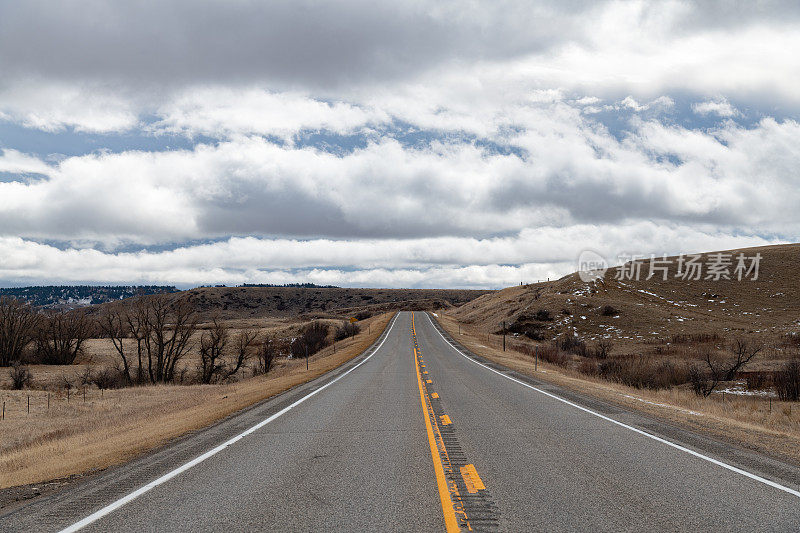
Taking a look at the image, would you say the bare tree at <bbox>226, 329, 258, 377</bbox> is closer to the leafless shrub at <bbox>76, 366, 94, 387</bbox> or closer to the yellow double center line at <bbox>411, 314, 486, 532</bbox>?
the leafless shrub at <bbox>76, 366, 94, 387</bbox>

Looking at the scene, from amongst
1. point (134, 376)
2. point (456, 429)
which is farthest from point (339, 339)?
point (456, 429)

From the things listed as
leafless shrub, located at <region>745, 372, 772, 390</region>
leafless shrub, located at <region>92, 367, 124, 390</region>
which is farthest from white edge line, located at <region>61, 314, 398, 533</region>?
leafless shrub, located at <region>92, 367, 124, 390</region>

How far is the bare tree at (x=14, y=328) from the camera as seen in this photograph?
6419 cm

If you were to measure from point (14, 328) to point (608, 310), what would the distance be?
250 feet

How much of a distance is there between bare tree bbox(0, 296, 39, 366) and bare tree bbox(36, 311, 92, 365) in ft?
4.13

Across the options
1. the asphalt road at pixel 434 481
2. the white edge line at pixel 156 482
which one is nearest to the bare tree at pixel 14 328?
the white edge line at pixel 156 482

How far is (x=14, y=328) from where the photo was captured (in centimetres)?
6606

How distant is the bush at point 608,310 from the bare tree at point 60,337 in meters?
68.7

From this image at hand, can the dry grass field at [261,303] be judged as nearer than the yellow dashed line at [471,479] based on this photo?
No

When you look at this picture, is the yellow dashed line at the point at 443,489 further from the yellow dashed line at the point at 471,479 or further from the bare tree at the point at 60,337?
the bare tree at the point at 60,337

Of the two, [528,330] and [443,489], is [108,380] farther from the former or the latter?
[443,489]

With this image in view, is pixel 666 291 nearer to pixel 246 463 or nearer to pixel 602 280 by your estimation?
pixel 602 280

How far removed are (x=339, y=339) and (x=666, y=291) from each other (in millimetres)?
57407

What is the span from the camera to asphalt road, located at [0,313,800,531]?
5.61 meters
